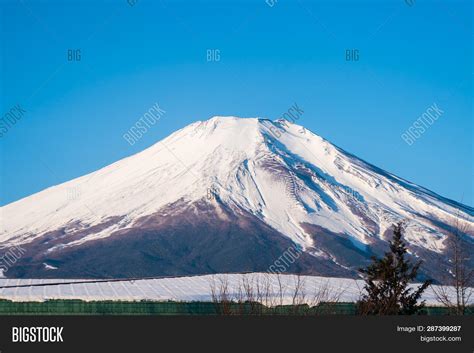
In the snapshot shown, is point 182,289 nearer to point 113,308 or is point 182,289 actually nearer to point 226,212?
point 113,308

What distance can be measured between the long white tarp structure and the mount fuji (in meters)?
74.6

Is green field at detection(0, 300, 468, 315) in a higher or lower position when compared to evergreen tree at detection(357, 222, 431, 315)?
higher

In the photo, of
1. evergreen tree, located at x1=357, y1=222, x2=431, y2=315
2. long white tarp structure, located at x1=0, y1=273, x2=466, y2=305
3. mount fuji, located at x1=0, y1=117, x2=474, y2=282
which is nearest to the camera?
evergreen tree, located at x1=357, y1=222, x2=431, y2=315

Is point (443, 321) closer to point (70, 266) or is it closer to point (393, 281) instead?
point (393, 281)

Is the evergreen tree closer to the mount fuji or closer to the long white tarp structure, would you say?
the long white tarp structure

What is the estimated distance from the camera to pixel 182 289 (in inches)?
1767

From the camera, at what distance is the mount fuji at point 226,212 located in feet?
436

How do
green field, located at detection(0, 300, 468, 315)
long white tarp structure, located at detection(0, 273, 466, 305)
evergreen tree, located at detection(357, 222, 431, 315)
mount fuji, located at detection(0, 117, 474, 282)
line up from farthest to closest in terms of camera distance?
mount fuji, located at detection(0, 117, 474, 282), long white tarp structure, located at detection(0, 273, 466, 305), green field, located at detection(0, 300, 468, 315), evergreen tree, located at detection(357, 222, 431, 315)

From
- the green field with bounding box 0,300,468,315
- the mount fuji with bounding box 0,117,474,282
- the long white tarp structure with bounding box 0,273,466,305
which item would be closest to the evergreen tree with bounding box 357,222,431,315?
the green field with bounding box 0,300,468,315

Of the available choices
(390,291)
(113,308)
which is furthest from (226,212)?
(390,291)

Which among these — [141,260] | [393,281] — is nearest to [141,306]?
[393,281]

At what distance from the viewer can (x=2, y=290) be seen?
4466 centimetres

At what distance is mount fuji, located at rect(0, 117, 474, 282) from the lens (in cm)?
13275

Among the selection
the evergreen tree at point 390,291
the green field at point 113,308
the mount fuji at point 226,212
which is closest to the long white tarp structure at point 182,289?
the green field at point 113,308
